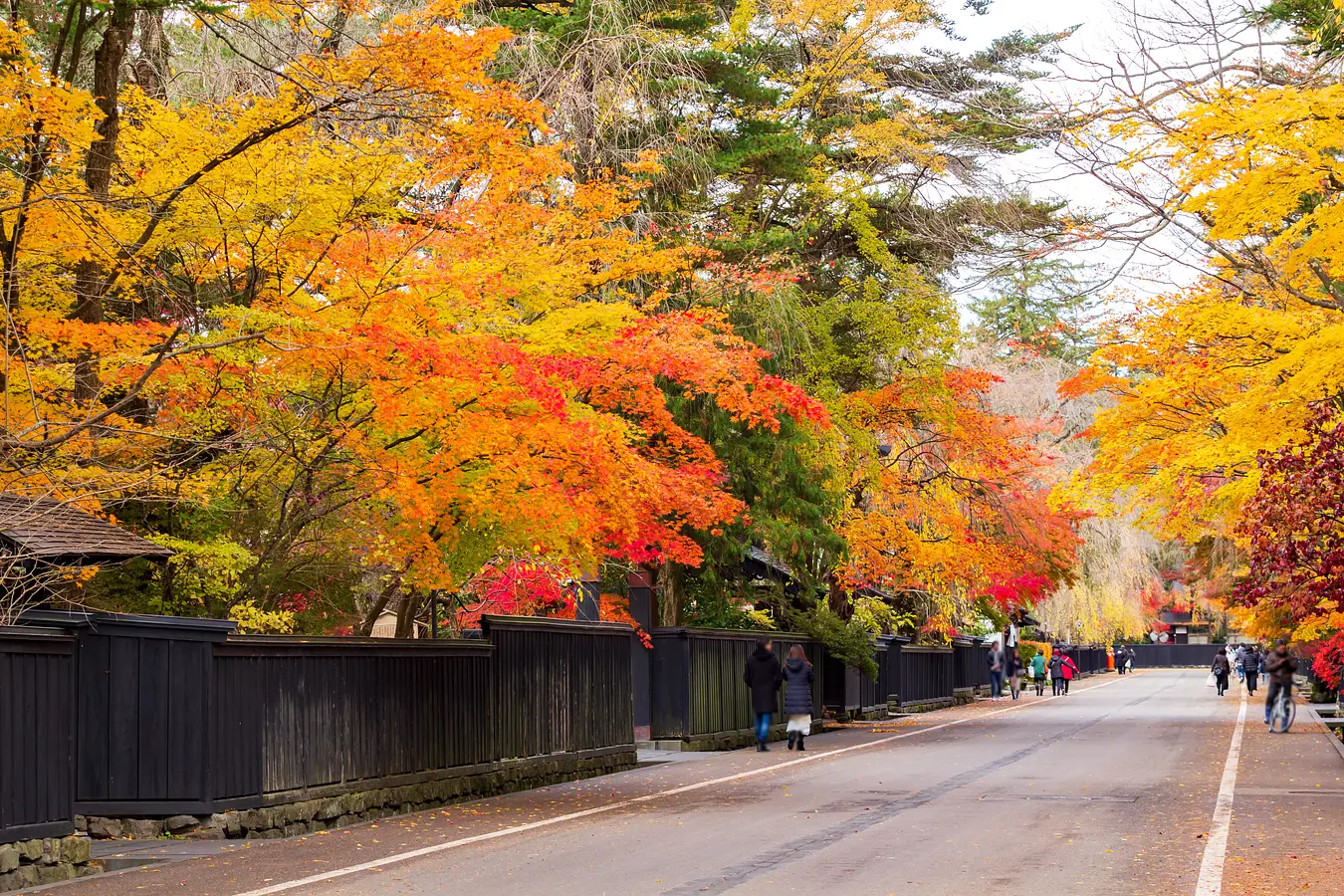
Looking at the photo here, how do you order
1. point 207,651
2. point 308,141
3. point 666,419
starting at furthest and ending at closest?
point 666,419
point 308,141
point 207,651

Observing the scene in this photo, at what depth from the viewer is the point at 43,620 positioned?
40.2ft

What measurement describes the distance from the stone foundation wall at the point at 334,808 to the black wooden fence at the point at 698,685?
226 inches

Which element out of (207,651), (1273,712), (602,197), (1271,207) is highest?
(602,197)

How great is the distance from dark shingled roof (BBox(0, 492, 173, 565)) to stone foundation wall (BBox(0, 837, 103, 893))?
2.37 m

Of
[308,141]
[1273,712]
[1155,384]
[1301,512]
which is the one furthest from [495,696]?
[1273,712]

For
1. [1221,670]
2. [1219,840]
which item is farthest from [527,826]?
[1221,670]

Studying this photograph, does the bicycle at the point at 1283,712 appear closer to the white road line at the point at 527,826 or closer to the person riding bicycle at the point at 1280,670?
the person riding bicycle at the point at 1280,670

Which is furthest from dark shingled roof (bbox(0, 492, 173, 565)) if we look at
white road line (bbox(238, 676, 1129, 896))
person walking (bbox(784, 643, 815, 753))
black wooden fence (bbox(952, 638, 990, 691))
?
black wooden fence (bbox(952, 638, 990, 691))

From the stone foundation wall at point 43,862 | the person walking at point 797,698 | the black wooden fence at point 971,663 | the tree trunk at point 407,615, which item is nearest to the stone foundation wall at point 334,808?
the stone foundation wall at point 43,862

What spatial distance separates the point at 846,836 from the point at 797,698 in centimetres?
1335

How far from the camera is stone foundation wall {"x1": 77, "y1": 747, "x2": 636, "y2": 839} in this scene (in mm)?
13211

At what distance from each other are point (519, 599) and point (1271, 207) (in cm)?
1325

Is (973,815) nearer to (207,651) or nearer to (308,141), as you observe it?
(207,651)

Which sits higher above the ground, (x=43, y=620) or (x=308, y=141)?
(x=308, y=141)
